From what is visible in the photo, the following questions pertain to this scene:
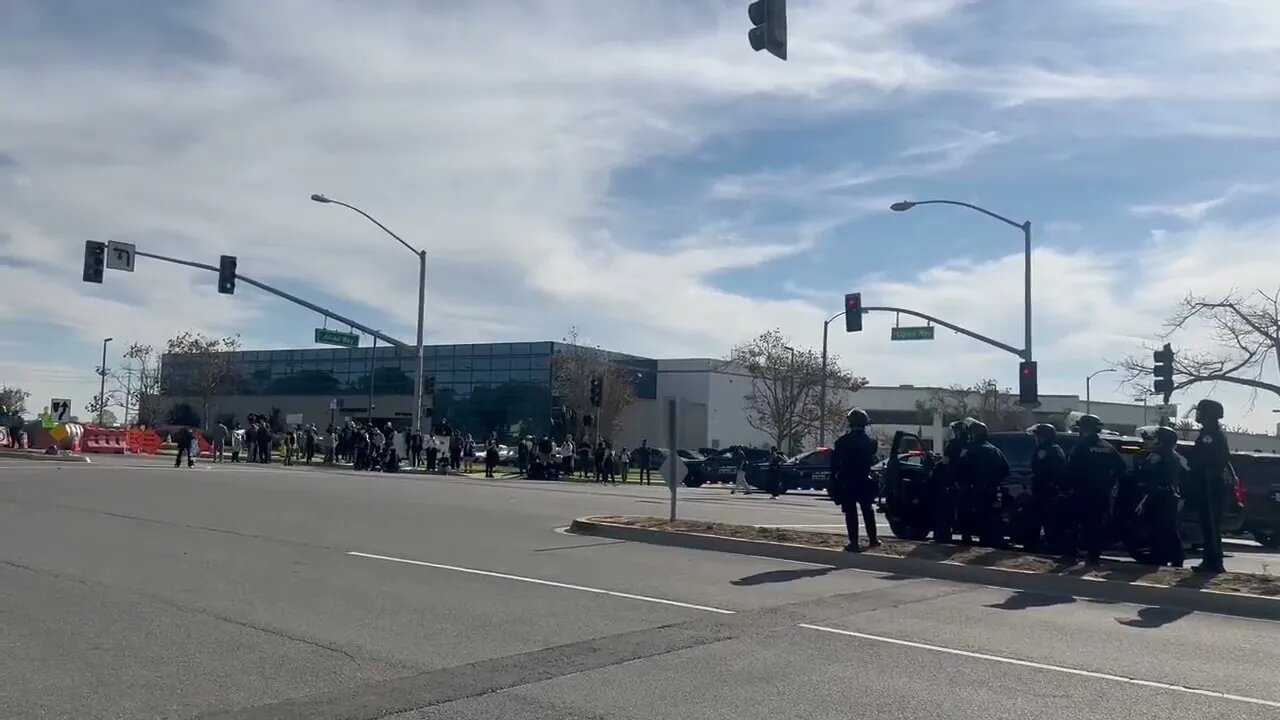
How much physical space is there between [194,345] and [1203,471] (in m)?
72.8

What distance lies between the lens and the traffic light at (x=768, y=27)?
40.7ft

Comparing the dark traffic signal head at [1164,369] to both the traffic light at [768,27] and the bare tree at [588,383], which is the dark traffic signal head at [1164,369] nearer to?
the traffic light at [768,27]

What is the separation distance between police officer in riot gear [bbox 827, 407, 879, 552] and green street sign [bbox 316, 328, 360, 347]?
31839 millimetres

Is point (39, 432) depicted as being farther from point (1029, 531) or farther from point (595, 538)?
point (1029, 531)

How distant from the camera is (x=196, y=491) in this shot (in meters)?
23.5

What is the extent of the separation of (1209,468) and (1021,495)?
2.69 metres

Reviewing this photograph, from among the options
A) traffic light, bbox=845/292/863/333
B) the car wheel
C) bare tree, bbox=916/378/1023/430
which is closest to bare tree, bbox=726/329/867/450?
bare tree, bbox=916/378/1023/430

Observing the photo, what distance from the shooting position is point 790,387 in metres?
62.9

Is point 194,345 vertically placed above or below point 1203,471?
above

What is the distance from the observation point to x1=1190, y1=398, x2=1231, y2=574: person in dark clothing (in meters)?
12.7

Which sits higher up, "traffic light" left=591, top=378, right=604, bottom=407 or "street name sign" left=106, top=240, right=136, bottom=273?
"street name sign" left=106, top=240, right=136, bottom=273

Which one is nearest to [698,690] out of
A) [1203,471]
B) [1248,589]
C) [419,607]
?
[419,607]

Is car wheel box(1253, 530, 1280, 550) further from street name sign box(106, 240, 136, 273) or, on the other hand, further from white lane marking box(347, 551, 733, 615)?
street name sign box(106, 240, 136, 273)

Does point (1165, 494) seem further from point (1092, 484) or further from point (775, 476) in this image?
point (775, 476)
